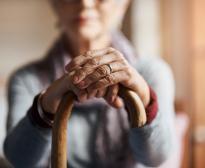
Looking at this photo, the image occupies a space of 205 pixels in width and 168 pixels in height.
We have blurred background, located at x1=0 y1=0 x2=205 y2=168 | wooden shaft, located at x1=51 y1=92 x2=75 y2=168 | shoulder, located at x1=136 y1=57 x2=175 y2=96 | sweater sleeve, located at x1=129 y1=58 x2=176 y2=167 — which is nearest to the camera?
wooden shaft, located at x1=51 y1=92 x2=75 y2=168

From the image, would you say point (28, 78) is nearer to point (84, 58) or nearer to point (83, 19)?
point (83, 19)

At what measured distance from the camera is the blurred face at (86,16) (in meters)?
0.75

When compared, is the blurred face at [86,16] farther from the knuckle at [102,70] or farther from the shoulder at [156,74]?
the knuckle at [102,70]

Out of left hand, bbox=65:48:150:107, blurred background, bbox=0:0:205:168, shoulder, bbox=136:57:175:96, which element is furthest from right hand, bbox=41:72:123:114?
blurred background, bbox=0:0:205:168

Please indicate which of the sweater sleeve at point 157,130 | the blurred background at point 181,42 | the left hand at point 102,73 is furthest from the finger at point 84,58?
the blurred background at point 181,42

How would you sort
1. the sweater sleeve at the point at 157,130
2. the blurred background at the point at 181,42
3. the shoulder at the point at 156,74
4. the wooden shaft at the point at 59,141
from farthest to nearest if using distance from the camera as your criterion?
the blurred background at the point at 181,42
the shoulder at the point at 156,74
the sweater sleeve at the point at 157,130
the wooden shaft at the point at 59,141

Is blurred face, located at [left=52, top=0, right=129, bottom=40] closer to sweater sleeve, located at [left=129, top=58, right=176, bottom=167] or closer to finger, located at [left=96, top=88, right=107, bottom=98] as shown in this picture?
sweater sleeve, located at [left=129, top=58, right=176, bottom=167]

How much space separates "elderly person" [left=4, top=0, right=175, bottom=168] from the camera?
1.60 feet

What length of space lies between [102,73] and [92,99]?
268 mm

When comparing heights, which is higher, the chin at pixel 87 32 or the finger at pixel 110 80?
the finger at pixel 110 80

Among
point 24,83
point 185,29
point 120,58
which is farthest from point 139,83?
point 185,29

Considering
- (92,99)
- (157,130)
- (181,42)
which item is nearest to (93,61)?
(157,130)

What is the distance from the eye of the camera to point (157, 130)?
22.5 inches

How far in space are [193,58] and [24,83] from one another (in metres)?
1.19
